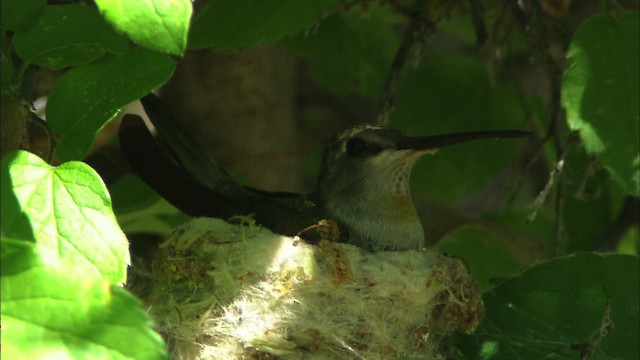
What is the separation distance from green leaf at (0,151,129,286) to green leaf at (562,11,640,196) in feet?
4.12

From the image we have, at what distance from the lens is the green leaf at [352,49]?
3359 millimetres

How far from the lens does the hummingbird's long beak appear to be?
2805 millimetres

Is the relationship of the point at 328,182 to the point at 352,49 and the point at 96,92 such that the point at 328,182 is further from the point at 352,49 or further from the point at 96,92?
the point at 96,92

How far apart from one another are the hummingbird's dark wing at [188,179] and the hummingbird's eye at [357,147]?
25 cm

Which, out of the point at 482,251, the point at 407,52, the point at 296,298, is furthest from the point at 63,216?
the point at 407,52

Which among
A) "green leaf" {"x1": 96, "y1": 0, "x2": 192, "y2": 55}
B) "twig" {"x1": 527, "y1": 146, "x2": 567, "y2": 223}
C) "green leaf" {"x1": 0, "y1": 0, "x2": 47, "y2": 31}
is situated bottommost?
"twig" {"x1": 527, "y1": 146, "x2": 567, "y2": 223}

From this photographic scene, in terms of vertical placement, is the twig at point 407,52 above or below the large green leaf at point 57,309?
below

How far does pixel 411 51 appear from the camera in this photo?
10.5 feet

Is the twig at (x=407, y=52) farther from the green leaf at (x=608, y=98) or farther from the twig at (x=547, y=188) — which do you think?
the green leaf at (x=608, y=98)

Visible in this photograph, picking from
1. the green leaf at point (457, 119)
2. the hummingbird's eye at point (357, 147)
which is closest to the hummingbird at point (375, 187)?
the hummingbird's eye at point (357, 147)

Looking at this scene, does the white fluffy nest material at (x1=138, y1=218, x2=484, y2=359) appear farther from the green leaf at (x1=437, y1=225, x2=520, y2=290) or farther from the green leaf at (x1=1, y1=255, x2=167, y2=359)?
the green leaf at (x1=1, y1=255, x2=167, y2=359)

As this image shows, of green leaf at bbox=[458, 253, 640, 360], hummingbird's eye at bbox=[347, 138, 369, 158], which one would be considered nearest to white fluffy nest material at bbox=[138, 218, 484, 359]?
green leaf at bbox=[458, 253, 640, 360]

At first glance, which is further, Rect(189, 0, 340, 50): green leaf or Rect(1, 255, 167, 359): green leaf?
Rect(189, 0, 340, 50): green leaf

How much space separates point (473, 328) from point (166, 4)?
1329 mm
